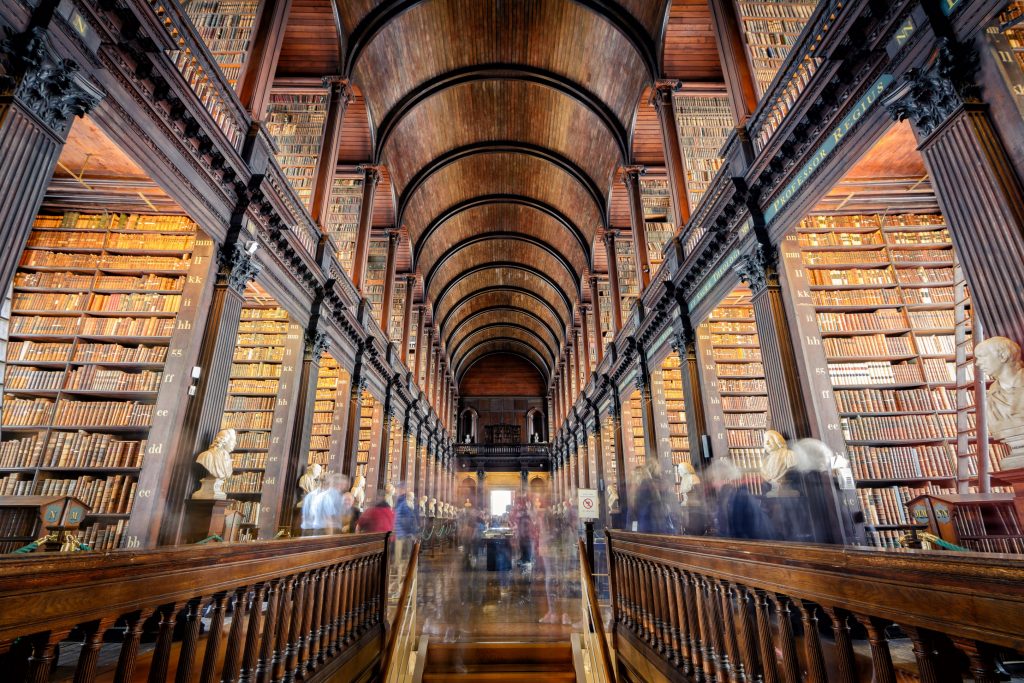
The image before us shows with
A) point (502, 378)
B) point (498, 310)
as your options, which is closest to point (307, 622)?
point (498, 310)

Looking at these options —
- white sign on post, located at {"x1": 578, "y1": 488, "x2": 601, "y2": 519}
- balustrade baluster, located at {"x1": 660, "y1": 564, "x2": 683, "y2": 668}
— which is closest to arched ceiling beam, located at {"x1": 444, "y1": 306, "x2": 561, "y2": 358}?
white sign on post, located at {"x1": 578, "y1": 488, "x2": 601, "y2": 519}

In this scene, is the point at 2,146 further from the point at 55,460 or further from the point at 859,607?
the point at 859,607

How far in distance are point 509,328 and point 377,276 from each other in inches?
552

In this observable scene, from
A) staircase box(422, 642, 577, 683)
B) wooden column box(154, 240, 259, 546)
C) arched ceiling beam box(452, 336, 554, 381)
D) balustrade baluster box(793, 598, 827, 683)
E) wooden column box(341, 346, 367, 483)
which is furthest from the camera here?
arched ceiling beam box(452, 336, 554, 381)

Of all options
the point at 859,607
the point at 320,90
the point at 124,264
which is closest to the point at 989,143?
the point at 859,607

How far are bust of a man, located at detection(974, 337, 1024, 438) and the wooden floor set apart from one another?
3.44 metres

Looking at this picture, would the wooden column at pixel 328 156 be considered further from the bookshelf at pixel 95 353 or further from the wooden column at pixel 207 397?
the wooden column at pixel 207 397

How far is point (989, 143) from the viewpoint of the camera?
262 cm

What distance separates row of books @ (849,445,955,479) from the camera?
452cm

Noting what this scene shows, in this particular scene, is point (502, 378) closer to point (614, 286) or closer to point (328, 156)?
point (614, 286)

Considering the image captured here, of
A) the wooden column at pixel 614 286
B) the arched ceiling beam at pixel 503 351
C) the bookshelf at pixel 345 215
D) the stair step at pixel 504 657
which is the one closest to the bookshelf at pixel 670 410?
the wooden column at pixel 614 286

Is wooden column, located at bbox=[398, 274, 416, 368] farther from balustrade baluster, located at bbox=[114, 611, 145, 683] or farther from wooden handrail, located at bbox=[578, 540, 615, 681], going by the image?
balustrade baluster, located at bbox=[114, 611, 145, 683]

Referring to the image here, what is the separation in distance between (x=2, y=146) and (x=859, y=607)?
432 centimetres

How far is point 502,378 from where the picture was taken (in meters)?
26.8
